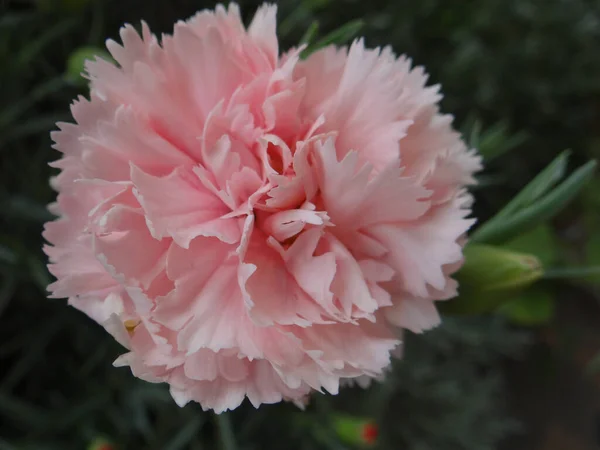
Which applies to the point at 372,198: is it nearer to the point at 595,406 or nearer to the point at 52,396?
the point at 52,396

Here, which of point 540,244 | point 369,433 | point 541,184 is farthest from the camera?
point 540,244

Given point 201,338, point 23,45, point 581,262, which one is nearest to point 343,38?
point 201,338

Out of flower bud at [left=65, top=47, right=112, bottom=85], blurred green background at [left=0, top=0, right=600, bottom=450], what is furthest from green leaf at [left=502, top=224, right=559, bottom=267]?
flower bud at [left=65, top=47, right=112, bottom=85]

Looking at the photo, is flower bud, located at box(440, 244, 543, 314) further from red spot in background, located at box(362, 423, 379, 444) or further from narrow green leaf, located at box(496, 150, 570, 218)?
red spot in background, located at box(362, 423, 379, 444)

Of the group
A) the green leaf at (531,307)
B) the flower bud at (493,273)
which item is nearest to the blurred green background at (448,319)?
the green leaf at (531,307)

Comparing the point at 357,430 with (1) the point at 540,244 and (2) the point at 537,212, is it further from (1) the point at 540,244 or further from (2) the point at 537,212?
(1) the point at 540,244

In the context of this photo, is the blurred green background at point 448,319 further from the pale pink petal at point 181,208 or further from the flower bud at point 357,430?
the pale pink petal at point 181,208

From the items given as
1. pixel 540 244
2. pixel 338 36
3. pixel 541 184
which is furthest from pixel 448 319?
pixel 338 36
